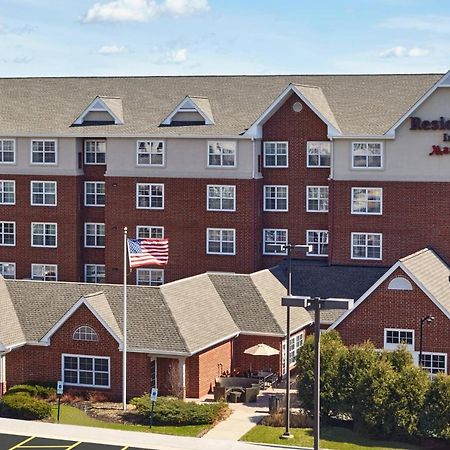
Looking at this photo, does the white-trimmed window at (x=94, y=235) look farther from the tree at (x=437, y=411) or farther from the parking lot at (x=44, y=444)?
the tree at (x=437, y=411)

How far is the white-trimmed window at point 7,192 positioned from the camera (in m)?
70.6

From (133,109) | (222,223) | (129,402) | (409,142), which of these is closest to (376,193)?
(409,142)

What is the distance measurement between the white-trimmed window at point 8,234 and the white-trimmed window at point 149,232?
8.70 meters

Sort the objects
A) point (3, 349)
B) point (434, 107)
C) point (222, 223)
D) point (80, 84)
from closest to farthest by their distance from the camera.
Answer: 1. point (3, 349)
2. point (434, 107)
3. point (222, 223)
4. point (80, 84)

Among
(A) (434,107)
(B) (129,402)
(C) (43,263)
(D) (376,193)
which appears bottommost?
(B) (129,402)

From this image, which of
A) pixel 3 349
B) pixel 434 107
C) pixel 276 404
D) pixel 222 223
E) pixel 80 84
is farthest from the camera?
pixel 80 84

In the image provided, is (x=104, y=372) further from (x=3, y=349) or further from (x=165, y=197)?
(x=165, y=197)

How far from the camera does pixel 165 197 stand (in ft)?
222

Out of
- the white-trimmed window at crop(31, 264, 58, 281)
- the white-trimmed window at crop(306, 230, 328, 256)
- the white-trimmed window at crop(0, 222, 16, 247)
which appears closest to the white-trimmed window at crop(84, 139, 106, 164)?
the white-trimmed window at crop(0, 222, 16, 247)

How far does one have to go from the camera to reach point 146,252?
51125mm

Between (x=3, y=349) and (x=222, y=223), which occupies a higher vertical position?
(x=222, y=223)

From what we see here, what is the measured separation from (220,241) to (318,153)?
7954 mm

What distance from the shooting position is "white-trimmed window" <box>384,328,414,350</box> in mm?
51312

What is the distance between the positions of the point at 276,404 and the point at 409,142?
21.9 metres
